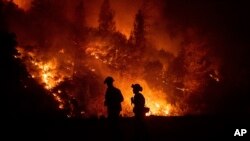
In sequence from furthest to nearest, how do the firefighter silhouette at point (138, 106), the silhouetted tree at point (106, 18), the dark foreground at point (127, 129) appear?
the silhouetted tree at point (106, 18) → the dark foreground at point (127, 129) → the firefighter silhouette at point (138, 106)

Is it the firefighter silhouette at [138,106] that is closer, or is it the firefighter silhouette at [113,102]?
the firefighter silhouette at [113,102]

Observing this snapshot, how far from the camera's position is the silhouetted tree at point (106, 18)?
59.2m

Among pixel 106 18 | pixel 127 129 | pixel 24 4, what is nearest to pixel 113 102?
pixel 127 129

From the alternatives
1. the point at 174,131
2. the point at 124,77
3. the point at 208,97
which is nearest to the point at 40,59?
the point at 124,77

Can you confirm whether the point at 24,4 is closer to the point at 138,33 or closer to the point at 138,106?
the point at 138,33

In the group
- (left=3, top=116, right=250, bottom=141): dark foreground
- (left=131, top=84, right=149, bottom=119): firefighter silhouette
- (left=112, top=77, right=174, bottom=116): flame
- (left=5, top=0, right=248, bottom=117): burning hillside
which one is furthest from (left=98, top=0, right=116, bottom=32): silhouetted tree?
(left=131, top=84, right=149, bottom=119): firefighter silhouette

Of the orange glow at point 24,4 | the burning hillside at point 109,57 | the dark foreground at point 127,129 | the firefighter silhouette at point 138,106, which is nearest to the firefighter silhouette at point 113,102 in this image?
the firefighter silhouette at point 138,106

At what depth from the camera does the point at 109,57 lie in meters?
55.8

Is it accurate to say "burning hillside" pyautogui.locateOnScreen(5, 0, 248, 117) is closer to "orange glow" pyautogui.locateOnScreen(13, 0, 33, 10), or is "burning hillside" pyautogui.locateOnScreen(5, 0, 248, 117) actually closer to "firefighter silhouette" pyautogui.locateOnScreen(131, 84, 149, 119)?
"orange glow" pyautogui.locateOnScreen(13, 0, 33, 10)

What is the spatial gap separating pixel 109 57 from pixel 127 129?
3662 centimetres

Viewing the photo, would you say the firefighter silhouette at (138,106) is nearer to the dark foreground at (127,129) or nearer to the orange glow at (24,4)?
the dark foreground at (127,129)

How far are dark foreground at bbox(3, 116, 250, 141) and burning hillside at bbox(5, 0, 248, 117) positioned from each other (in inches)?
947

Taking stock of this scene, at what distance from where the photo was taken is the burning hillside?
162 feet

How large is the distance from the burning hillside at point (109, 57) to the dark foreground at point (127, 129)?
78.9 feet
